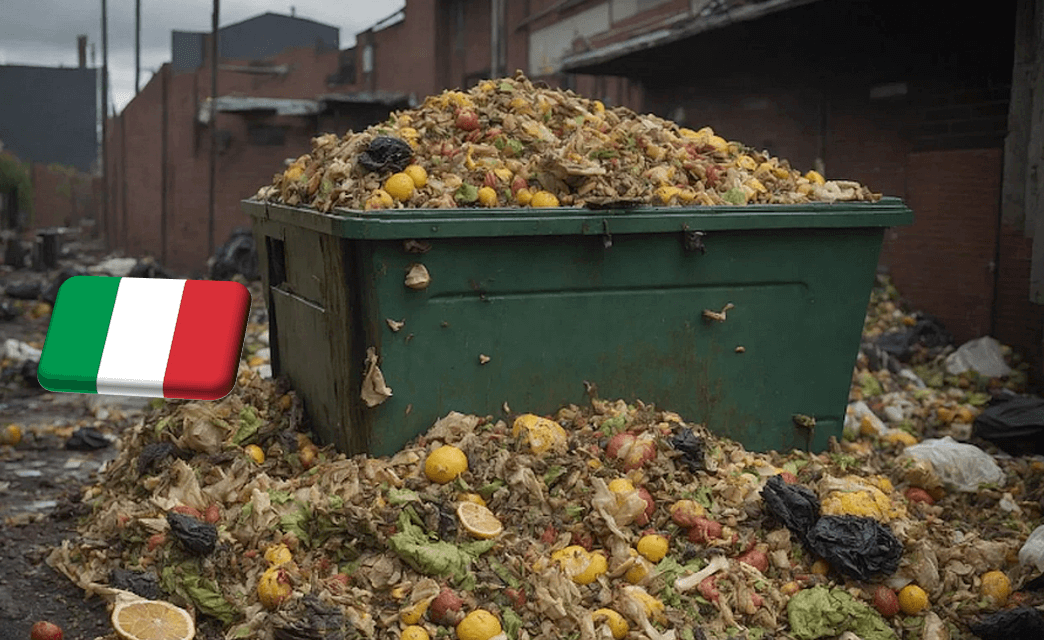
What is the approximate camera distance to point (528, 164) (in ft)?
15.1

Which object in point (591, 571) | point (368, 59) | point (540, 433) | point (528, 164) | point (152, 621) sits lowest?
point (152, 621)

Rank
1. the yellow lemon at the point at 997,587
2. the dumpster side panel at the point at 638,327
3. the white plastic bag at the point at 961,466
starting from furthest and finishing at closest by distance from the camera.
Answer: the white plastic bag at the point at 961,466
the dumpster side panel at the point at 638,327
the yellow lemon at the point at 997,587

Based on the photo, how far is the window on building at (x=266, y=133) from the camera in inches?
750

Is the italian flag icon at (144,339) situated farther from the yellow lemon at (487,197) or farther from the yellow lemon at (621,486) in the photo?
the yellow lemon at (487,197)

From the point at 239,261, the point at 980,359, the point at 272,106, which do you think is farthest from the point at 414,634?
the point at 272,106

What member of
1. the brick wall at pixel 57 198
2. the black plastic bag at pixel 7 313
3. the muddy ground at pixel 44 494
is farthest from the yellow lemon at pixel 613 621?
the brick wall at pixel 57 198

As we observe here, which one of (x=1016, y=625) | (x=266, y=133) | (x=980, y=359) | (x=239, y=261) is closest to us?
(x=1016, y=625)

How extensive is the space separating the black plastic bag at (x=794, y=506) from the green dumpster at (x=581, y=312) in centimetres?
74

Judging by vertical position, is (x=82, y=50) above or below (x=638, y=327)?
above

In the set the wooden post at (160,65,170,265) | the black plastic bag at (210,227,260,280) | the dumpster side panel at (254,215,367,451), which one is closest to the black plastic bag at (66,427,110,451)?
the dumpster side panel at (254,215,367,451)

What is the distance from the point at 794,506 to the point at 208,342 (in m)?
3.03

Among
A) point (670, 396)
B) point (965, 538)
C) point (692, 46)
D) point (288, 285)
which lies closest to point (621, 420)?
point (670, 396)

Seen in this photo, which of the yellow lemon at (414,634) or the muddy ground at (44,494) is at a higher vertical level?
the yellow lemon at (414,634)

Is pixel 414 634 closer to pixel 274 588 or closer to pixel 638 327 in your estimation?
pixel 274 588
